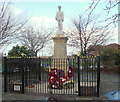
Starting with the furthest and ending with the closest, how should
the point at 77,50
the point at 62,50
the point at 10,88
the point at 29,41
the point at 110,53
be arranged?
the point at 29,41
the point at 77,50
the point at 110,53
the point at 62,50
the point at 10,88

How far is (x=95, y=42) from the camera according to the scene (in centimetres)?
1911

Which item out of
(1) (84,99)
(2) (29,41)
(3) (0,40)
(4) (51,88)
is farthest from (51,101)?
(2) (29,41)

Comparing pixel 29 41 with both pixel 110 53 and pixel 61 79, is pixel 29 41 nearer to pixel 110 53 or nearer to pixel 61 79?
pixel 110 53

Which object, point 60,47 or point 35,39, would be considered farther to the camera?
point 35,39

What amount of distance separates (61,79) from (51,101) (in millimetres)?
→ 2336

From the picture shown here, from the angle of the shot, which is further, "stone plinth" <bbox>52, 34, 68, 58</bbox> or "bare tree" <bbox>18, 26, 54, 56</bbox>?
"bare tree" <bbox>18, 26, 54, 56</bbox>

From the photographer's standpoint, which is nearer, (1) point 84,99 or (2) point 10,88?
(1) point 84,99

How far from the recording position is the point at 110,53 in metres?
18.1

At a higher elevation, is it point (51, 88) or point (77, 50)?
point (77, 50)

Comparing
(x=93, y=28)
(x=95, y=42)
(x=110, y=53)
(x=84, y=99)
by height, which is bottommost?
(x=84, y=99)

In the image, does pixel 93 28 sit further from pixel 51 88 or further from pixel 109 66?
pixel 51 88

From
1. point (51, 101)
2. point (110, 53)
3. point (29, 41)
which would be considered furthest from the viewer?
point (29, 41)

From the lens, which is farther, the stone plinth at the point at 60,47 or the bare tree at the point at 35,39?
the bare tree at the point at 35,39

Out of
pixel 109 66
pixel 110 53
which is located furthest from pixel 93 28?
pixel 109 66
